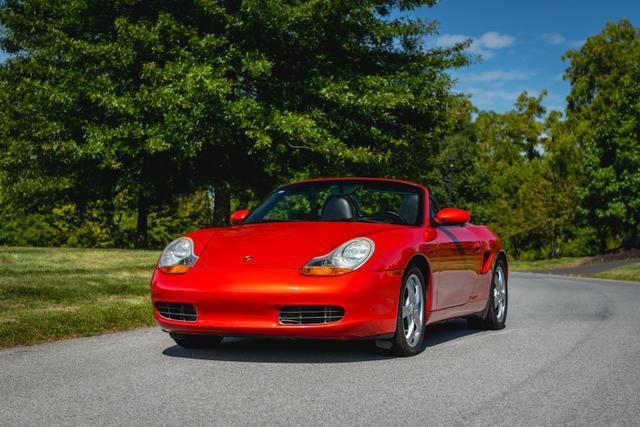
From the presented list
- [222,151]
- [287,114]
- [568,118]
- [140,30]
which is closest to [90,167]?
[222,151]

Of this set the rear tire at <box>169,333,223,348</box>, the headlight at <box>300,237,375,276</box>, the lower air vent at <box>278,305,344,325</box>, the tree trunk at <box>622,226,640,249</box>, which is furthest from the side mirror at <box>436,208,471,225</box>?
the tree trunk at <box>622,226,640,249</box>

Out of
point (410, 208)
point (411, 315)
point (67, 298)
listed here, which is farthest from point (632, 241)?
point (411, 315)

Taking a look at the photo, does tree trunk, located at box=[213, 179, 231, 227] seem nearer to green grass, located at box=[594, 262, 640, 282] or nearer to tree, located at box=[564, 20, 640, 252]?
green grass, located at box=[594, 262, 640, 282]

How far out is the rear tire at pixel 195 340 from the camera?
655 centimetres

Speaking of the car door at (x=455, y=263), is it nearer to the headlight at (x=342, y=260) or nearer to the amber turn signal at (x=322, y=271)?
the headlight at (x=342, y=260)

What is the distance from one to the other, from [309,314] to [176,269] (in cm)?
111

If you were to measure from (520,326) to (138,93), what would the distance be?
33.2 ft

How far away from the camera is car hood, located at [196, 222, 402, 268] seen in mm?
5910

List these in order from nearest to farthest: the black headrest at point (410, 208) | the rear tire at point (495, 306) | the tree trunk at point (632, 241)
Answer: the black headrest at point (410, 208) < the rear tire at point (495, 306) < the tree trunk at point (632, 241)

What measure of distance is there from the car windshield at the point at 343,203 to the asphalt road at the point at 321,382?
1.11 m

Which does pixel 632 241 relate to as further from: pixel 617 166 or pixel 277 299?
pixel 277 299

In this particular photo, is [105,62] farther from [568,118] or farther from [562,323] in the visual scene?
[568,118]

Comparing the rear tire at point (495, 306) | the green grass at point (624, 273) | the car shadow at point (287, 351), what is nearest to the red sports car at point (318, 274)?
the car shadow at point (287, 351)

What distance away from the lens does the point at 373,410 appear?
4.33 metres
